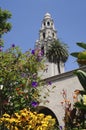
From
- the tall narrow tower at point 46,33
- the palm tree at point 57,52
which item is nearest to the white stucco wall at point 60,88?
the palm tree at point 57,52

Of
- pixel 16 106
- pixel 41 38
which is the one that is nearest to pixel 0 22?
pixel 16 106

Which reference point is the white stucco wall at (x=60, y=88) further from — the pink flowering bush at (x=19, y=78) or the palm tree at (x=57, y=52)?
the palm tree at (x=57, y=52)

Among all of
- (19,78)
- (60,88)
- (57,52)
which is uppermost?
(57,52)

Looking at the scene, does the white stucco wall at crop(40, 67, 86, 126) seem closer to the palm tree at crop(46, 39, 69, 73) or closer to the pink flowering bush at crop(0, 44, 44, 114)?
the pink flowering bush at crop(0, 44, 44, 114)

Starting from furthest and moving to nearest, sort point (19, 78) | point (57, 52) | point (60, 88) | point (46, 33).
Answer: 1. point (46, 33)
2. point (57, 52)
3. point (60, 88)
4. point (19, 78)

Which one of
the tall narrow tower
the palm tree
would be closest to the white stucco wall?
the palm tree

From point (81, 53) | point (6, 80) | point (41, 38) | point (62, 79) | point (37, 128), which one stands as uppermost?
point (41, 38)

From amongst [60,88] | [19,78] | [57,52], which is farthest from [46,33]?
[19,78]

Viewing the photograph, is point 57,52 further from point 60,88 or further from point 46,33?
point 46,33

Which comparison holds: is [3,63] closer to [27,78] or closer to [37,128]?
[27,78]

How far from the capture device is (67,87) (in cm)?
1925

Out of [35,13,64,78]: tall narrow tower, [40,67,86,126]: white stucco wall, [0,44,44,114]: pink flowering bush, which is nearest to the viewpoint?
[0,44,44,114]: pink flowering bush

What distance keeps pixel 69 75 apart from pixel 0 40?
6264mm

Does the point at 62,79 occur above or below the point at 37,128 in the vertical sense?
above
